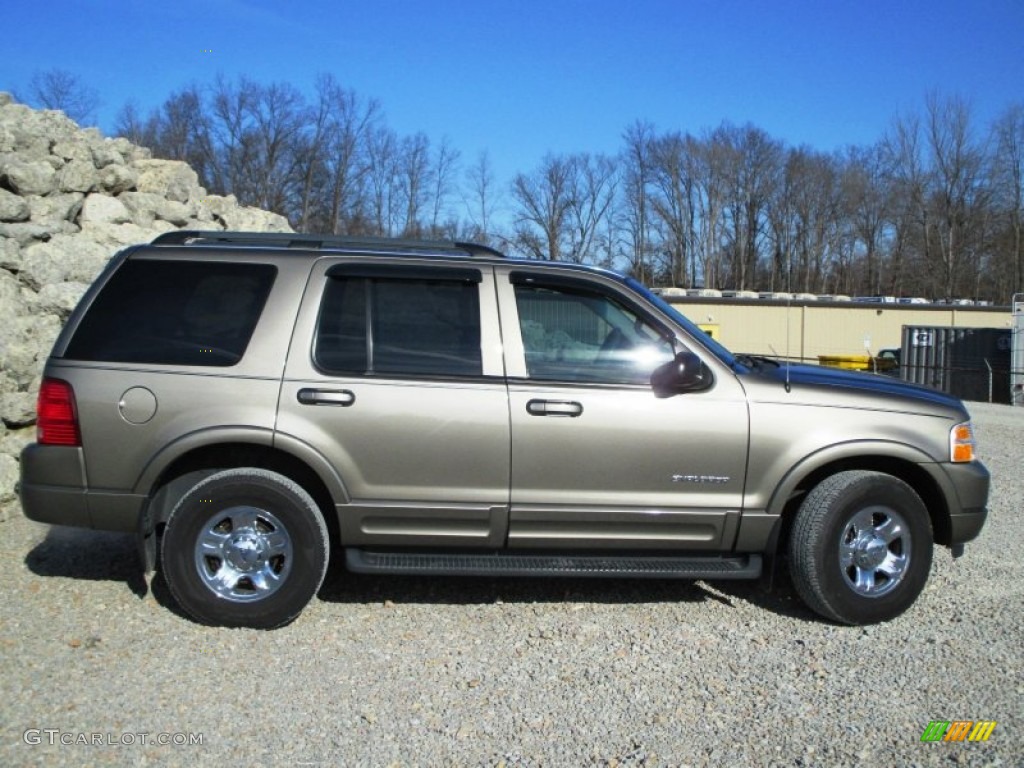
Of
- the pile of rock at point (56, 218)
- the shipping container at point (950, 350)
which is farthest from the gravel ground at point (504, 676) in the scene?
the shipping container at point (950, 350)

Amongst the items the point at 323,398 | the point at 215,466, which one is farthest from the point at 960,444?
the point at 215,466

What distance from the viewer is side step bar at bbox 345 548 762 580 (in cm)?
464

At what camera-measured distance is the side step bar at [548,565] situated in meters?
4.64

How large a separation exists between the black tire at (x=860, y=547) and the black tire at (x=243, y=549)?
8.44ft

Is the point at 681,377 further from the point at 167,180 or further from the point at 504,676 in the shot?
the point at 167,180

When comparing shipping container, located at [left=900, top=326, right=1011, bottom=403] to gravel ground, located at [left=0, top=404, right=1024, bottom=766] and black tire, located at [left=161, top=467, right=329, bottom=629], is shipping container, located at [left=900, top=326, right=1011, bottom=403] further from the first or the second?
black tire, located at [left=161, top=467, right=329, bottom=629]

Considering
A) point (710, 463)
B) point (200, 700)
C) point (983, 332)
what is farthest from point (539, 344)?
point (983, 332)

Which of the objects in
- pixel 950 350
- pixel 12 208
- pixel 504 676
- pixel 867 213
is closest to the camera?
pixel 504 676

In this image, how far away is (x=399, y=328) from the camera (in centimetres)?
479

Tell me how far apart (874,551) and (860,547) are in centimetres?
8

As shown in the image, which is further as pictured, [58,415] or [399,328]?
[399,328]

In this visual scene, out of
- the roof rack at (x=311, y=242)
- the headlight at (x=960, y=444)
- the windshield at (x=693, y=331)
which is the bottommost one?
the headlight at (x=960, y=444)

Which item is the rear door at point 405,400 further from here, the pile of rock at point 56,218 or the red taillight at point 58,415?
the pile of rock at point 56,218

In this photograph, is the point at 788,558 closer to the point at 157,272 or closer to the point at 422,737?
the point at 422,737
